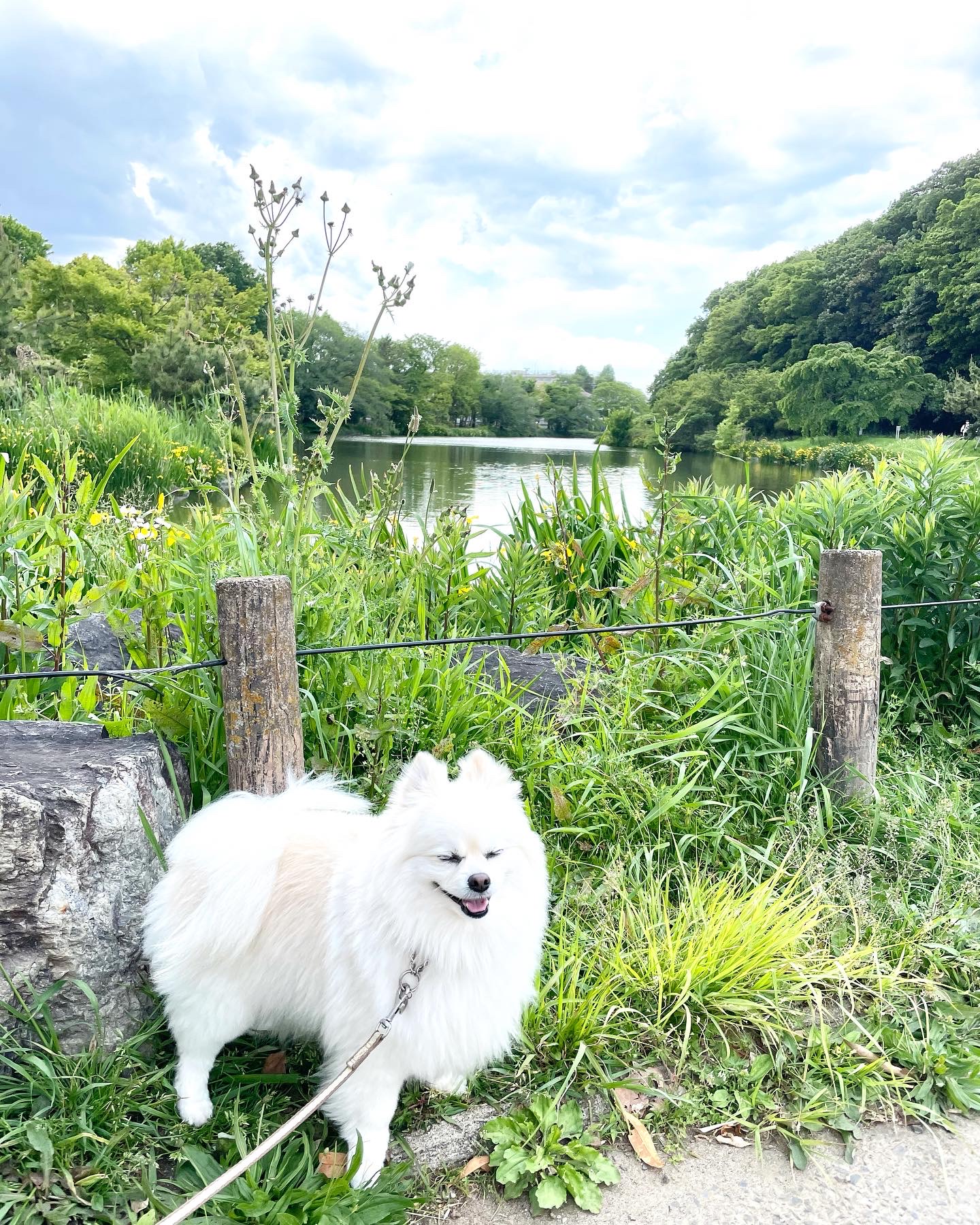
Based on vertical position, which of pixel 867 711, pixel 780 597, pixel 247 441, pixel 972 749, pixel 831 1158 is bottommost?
pixel 831 1158

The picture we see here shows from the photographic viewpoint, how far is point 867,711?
2928 millimetres

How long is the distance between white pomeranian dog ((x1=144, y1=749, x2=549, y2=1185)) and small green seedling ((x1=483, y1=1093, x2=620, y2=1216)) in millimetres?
176

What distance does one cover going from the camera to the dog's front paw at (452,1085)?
1.85 meters

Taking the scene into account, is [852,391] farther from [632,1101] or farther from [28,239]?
[28,239]

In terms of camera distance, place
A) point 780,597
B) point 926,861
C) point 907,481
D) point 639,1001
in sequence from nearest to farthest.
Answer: point 639,1001 < point 926,861 < point 780,597 < point 907,481

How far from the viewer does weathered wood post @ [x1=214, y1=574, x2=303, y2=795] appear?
2057 mm

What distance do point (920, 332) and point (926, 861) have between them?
122ft

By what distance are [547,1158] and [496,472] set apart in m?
12.5

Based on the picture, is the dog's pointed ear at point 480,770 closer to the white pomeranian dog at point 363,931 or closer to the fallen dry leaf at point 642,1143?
the white pomeranian dog at point 363,931

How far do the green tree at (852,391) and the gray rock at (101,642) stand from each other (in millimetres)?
30784

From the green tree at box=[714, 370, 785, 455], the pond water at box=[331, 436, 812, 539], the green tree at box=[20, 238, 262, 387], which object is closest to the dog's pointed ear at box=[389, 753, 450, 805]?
the pond water at box=[331, 436, 812, 539]

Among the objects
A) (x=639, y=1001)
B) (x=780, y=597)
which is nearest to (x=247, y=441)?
(x=639, y=1001)

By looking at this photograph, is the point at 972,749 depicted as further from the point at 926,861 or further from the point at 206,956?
the point at 206,956

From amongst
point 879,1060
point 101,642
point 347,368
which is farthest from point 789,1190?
point 347,368
